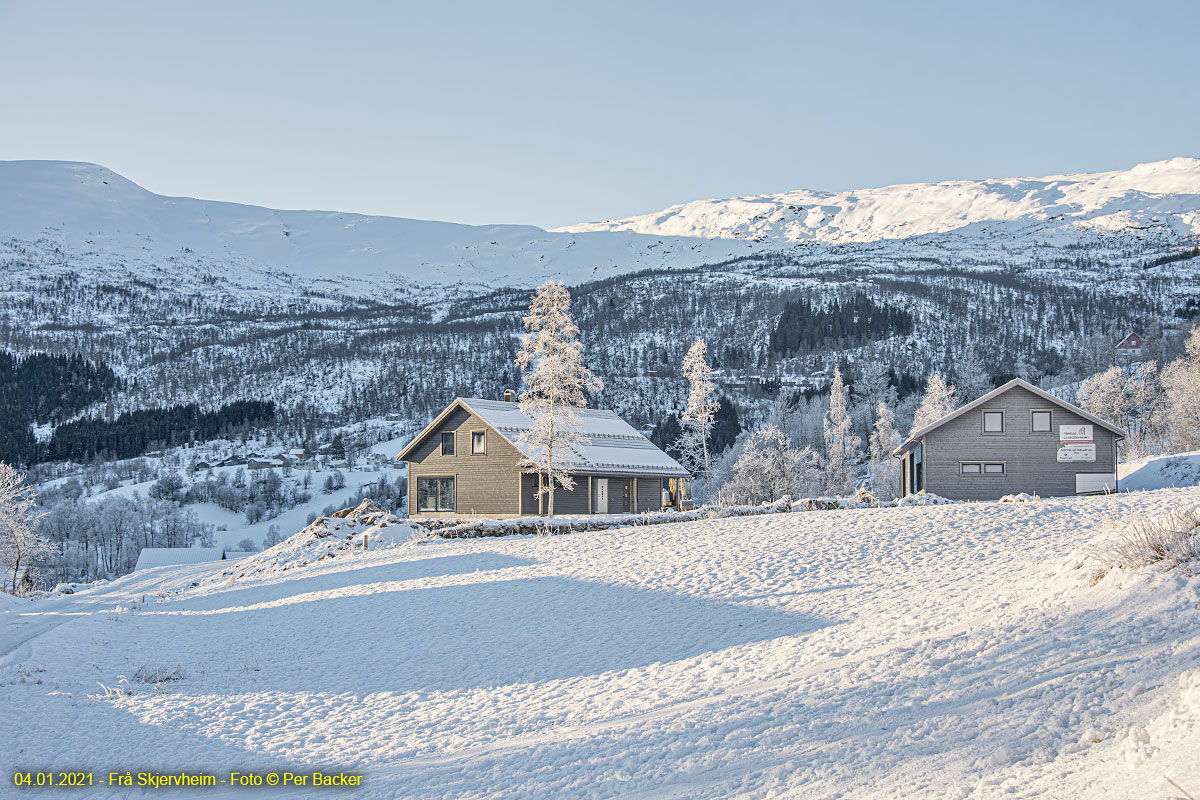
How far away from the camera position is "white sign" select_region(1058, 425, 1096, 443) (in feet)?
131

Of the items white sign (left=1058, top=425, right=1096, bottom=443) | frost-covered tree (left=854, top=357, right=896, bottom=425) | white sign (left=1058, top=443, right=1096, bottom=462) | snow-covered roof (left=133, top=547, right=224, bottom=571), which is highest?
frost-covered tree (left=854, top=357, right=896, bottom=425)

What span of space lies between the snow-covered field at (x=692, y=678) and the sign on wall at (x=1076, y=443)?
72.4 feet

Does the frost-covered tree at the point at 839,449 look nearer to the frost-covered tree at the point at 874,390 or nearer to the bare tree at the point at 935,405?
the bare tree at the point at 935,405

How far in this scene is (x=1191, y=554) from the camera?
28.8ft

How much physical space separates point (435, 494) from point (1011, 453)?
2846 cm

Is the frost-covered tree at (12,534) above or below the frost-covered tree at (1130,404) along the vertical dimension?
below

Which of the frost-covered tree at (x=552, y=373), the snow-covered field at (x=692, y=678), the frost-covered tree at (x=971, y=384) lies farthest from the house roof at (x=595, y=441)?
the frost-covered tree at (x=971, y=384)

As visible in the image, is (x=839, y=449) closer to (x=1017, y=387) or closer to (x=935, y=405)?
(x=935, y=405)

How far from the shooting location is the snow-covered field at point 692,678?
258 inches

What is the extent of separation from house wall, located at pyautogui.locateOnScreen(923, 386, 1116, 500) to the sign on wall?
0.19 meters

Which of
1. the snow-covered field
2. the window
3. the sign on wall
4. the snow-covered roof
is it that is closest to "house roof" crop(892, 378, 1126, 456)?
the sign on wall

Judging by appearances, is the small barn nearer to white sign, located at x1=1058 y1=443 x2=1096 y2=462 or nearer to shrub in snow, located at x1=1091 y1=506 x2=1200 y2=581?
white sign, located at x1=1058 y1=443 x2=1096 y2=462

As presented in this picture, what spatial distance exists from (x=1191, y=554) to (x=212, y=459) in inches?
6943

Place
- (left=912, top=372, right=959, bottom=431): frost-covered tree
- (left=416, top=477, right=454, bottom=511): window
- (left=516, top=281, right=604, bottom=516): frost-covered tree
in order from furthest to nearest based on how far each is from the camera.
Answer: (left=912, top=372, right=959, bottom=431): frost-covered tree, (left=416, top=477, right=454, bottom=511): window, (left=516, top=281, right=604, bottom=516): frost-covered tree
